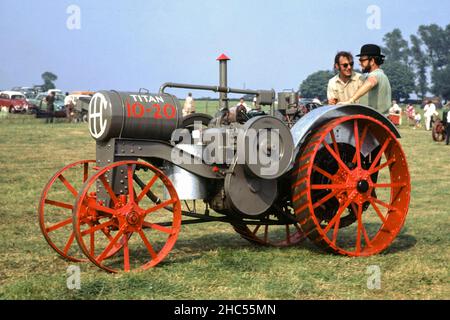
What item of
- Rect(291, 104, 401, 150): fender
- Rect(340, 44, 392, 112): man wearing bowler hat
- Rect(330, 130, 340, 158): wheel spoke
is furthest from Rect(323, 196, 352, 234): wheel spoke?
Rect(340, 44, 392, 112): man wearing bowler hat

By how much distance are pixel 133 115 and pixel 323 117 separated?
1856 millimetres

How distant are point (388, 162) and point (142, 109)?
250 centimetres

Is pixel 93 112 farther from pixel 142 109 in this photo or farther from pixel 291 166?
pixel 291 166

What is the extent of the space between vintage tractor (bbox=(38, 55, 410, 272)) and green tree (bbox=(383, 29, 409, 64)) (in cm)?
11544

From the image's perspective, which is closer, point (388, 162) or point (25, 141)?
point (388, 162)

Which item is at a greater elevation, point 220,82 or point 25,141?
point 220,82

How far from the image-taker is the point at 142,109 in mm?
5367

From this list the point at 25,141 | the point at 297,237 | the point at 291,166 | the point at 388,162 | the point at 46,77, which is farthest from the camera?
the point at 46,77

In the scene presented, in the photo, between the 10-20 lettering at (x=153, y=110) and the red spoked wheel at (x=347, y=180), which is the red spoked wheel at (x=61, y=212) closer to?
the 10-20 lettering at (x=153, y=110)

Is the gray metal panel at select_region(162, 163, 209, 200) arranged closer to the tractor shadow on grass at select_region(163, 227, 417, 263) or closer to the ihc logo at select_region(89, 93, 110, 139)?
the tractor shadow on grass at select_region(163, 227, 417, 263)

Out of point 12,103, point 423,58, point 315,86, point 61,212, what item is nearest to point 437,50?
point 423,58

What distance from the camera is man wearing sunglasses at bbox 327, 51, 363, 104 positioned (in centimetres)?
662

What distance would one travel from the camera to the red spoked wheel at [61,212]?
5609 mm

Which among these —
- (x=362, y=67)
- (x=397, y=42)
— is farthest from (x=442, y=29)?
(x=362, y=67)
